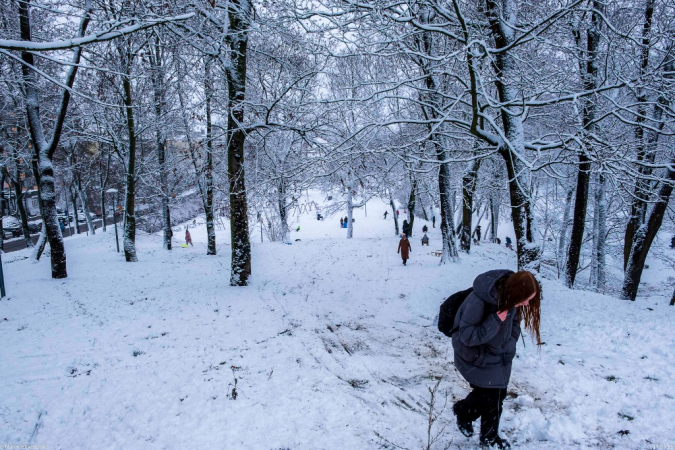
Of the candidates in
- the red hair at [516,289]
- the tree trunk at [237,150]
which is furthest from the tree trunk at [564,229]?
the red hair at [516,289]

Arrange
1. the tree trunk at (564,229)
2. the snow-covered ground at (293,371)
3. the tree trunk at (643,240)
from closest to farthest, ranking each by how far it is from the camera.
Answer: the snow-covered ground at (293,371), the tree trunk at (643,240), the tree trunk at (564,229)

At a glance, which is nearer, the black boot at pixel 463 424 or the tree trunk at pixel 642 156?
the black boot at pixel 463 424

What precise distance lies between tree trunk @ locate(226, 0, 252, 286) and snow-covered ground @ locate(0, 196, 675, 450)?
79 cm

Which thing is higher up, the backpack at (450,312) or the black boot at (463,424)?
the backpack at (450,312)

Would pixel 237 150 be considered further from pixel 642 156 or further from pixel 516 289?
pixel 642 156

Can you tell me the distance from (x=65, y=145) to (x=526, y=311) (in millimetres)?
29718

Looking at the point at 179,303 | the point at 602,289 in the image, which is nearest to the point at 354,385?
the point at 179,303

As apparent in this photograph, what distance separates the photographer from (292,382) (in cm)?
434

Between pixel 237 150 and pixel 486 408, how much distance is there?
7510mm

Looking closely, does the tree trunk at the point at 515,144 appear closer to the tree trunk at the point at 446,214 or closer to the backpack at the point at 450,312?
the tree trunk at the point at 446,214

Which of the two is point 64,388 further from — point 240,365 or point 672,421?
point 672,421

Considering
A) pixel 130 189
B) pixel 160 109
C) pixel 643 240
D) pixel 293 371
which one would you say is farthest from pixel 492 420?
pixel 160 109

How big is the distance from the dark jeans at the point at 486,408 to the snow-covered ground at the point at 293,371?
0.89ft

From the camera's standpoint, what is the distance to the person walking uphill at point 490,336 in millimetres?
2570
